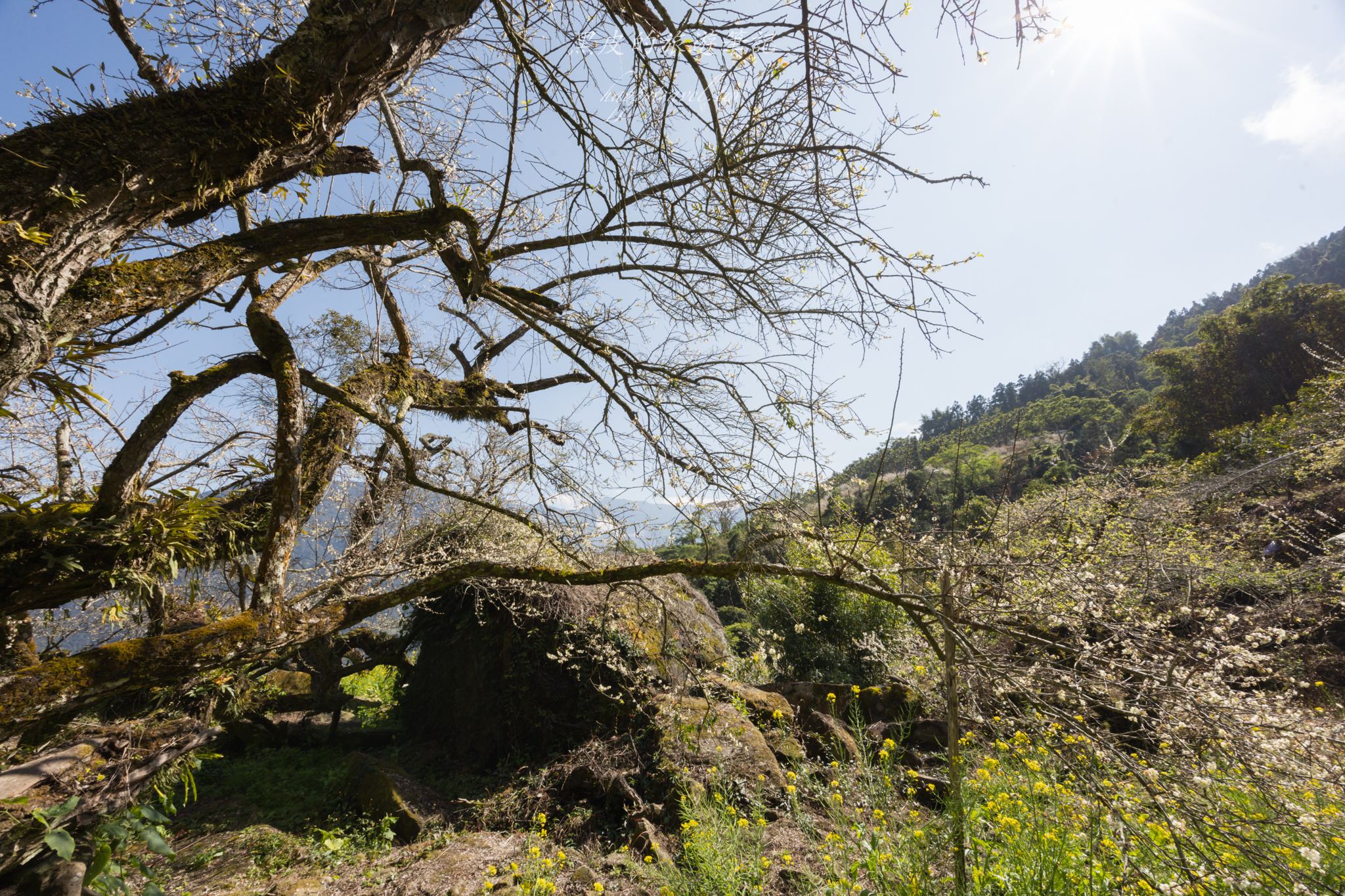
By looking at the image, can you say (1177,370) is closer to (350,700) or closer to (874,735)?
(874,735)

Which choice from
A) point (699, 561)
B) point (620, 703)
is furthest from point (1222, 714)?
point (620, 703)

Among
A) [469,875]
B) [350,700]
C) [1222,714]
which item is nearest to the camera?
[1222,714]

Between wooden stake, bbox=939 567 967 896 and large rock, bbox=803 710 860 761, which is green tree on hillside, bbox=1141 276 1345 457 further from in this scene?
wooden stake, bbox=939 567 967 896

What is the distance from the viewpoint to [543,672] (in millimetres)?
6062

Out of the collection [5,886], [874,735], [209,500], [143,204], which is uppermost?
[143,204]

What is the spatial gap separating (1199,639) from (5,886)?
15.4ft

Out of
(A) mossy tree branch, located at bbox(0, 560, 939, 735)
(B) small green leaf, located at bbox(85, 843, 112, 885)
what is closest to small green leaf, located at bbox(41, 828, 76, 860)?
(B) small green leaf, located at bbox(85, 843, 112, 885)

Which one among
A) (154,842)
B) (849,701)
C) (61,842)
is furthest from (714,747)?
(61,842)

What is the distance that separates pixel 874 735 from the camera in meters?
5.05

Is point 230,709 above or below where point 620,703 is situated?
above

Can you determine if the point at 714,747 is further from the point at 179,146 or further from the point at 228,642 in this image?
the point at 179,146

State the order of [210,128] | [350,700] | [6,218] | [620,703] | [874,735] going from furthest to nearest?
1. [350,700]
2. [620,703]
3. [874,735]
4. [210,128]
5. [6,218]

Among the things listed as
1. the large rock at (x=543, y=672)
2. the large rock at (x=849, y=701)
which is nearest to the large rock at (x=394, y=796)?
the large rock at (x=543, y=672)

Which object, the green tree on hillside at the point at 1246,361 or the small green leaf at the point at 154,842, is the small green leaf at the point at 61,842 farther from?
the green tree on hillside at the point at 1246,361
